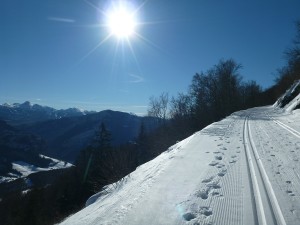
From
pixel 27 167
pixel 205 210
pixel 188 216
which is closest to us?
pixel 188 216

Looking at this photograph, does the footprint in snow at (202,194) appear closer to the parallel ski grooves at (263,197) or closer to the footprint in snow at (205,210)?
the footprint in snow at (205,210)

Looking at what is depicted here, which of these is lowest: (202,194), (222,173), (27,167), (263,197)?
(27,167)

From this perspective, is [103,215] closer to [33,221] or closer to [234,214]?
[234,214]

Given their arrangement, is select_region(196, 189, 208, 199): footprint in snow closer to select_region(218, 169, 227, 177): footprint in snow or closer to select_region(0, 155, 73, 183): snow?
select_region(218, 169, 227, 177): footprint in snow

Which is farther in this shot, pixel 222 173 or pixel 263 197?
pixel 222 173

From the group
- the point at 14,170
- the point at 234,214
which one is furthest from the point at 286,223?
the point at 14,170

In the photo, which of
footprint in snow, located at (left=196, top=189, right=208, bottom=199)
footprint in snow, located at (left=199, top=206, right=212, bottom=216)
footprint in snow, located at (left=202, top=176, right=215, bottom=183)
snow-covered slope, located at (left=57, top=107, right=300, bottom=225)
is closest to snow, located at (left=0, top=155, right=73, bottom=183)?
snow-covered slope, located at (left=57, top=107, right=300, bottom=225)

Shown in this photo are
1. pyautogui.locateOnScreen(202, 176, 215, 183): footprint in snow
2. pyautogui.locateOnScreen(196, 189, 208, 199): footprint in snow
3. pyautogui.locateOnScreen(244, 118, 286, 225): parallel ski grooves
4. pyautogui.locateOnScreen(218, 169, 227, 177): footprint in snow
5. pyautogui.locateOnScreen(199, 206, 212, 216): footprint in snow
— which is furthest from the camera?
pyautogui.locateOnScreen(218, 169, 227, 177): footprint in snow

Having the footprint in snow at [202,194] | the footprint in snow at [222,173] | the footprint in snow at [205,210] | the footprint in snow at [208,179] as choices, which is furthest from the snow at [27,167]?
the footprint in snow at [205,210]

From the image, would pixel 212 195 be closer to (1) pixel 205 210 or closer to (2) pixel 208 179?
(1) pixel 205 210

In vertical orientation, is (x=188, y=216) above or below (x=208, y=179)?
below

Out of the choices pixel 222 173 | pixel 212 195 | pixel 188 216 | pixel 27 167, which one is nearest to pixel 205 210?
pixel 188 216

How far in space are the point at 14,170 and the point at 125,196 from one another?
178587 mm

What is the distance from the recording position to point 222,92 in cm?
5806
